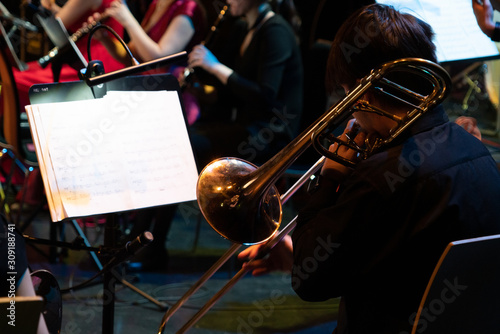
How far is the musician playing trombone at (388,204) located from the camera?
1239 millimetres

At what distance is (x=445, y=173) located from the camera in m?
1.24

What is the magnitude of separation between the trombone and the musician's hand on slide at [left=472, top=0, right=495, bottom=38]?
793 mm

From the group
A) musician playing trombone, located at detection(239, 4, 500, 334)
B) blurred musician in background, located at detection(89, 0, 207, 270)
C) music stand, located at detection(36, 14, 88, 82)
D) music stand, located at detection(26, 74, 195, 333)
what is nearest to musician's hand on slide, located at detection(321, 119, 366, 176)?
musician playing trombone, located at detection(239, 4, 500, 334)

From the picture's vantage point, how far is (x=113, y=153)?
5.81ft

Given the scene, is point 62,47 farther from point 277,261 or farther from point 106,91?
point 277,261

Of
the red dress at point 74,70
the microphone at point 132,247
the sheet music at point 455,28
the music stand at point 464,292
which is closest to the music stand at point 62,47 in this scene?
the red dress at point 74,70

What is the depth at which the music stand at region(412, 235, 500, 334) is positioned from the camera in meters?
1.16

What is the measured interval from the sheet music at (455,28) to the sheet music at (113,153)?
83 centimetres

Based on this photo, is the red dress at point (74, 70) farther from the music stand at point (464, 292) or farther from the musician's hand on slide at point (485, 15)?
the music stand at point (464, 292)

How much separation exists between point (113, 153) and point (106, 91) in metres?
0.21

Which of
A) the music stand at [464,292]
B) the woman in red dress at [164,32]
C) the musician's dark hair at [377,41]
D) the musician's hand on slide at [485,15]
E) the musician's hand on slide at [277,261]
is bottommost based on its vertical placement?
the musician's hand on slide at [277,261]

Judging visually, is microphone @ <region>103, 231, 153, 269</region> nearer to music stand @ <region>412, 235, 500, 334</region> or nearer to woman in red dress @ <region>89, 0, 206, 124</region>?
music stand @ <region>412, 235, 500, 334</region>

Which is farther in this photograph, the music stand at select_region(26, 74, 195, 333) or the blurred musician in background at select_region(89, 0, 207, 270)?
the blurred musician in background at select_region(89, 0, 207, 270)

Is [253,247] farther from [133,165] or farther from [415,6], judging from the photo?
[415,6]
